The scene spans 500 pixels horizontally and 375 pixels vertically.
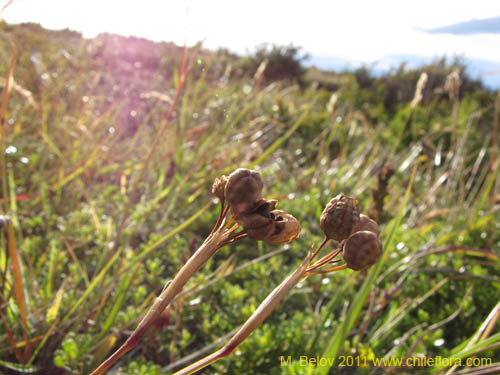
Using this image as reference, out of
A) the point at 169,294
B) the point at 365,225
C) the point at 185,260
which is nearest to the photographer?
the point at 169,294

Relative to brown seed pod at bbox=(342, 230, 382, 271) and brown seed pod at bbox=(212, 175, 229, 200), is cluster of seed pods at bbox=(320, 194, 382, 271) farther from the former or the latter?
brown seed pod at bbox=(212, 175, 229, 200)

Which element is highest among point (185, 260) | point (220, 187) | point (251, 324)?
point (220, 187)

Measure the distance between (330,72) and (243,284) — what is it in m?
19.7

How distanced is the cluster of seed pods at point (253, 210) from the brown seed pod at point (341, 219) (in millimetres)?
47

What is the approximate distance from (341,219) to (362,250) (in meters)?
0.04

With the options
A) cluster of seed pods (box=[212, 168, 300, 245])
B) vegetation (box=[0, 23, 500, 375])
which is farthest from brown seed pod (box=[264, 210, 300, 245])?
vegetation (box=[0, 23, 500, 375])

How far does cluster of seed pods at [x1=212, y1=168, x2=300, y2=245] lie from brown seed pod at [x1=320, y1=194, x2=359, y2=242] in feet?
0.15

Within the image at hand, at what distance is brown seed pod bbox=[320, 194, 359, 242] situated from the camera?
42 centimetres

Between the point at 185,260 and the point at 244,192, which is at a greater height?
the point at 244,192

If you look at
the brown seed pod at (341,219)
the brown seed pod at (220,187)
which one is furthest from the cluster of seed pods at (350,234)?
the brown seed pod at (220,187)

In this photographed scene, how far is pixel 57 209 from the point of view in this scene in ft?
6.14

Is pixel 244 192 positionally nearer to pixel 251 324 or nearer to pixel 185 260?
pixel 251 324

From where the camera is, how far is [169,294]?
1.15 feet

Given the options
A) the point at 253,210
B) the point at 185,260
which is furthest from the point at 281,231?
the point at 185,260
